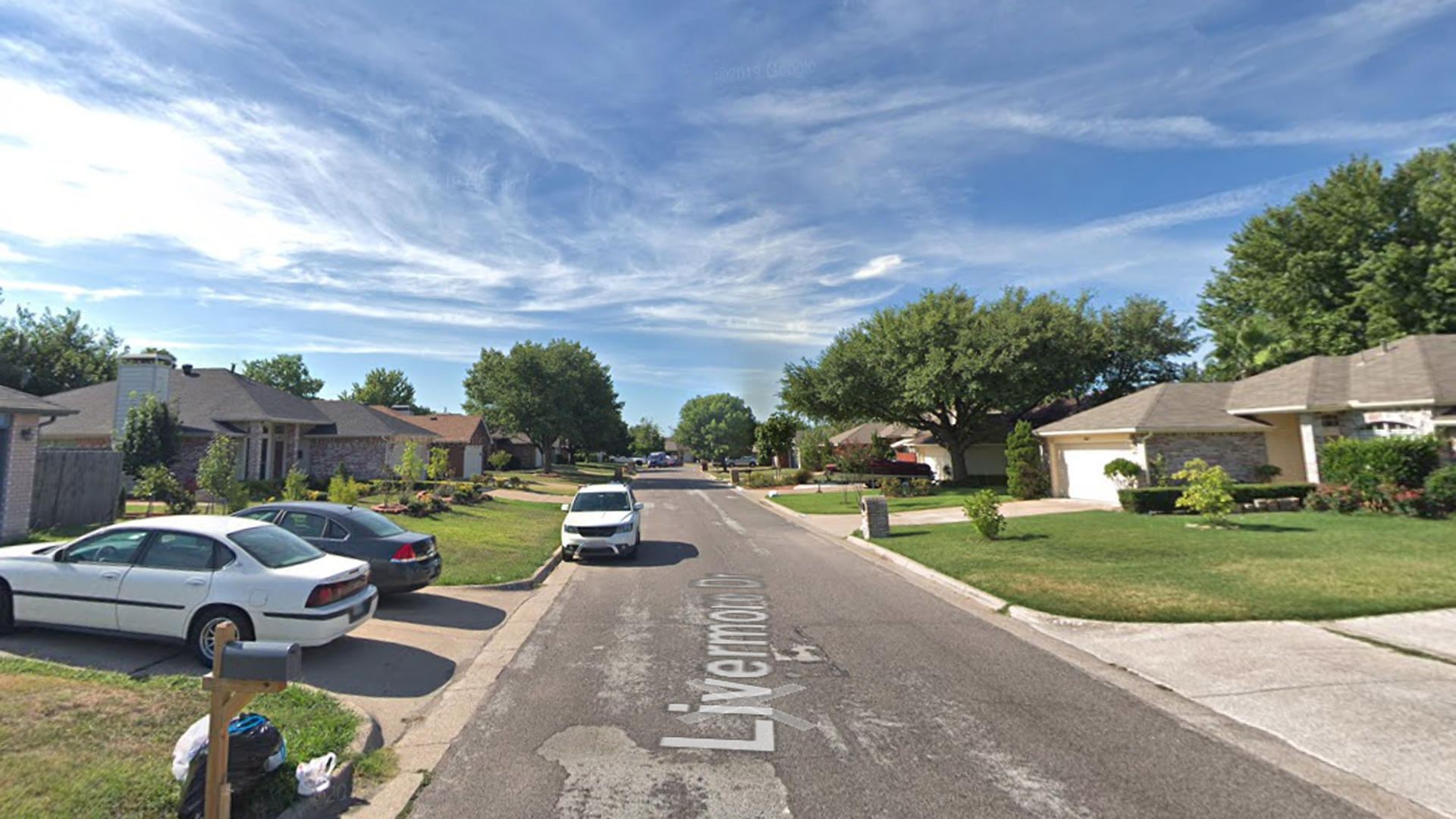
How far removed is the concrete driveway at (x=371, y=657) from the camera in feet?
19.8

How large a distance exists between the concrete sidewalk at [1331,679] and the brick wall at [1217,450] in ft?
52.1

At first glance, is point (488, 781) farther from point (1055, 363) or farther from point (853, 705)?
point (1055, 363)

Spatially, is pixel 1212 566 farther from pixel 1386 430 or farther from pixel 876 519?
pixel 1386 430

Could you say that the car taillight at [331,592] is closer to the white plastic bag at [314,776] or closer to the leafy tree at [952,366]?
the white plastic bag at [314,776]

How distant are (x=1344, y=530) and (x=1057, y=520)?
6219 millimetres

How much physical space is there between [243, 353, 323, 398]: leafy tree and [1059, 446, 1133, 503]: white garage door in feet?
258

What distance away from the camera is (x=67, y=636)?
23.0 ft

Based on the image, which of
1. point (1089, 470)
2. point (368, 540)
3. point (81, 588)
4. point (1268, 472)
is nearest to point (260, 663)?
point (81, 588)

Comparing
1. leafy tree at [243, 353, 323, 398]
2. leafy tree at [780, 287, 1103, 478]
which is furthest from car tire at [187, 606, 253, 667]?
leafy tree at [243, 353, 323, 398]

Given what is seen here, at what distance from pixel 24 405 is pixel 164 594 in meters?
11.7

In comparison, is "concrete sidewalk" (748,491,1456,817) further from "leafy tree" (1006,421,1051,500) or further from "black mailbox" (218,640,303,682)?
"leafy tree" (1006,421,1051,500)

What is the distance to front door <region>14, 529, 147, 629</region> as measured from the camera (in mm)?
6551

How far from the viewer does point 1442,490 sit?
50.7 ft

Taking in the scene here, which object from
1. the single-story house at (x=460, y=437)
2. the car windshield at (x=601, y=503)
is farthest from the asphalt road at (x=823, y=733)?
the single-story house at (x=460, y=437)
